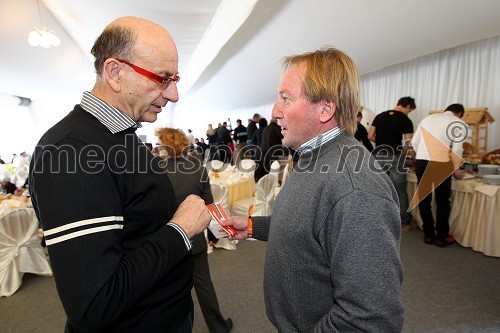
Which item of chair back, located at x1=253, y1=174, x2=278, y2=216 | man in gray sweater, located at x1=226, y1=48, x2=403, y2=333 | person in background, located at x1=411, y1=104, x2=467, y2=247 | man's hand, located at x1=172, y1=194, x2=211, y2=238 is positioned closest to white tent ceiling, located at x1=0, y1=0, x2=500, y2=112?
person in background, located at x1=411, y1=104, x2=467, y2=247

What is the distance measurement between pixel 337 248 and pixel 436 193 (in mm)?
3313

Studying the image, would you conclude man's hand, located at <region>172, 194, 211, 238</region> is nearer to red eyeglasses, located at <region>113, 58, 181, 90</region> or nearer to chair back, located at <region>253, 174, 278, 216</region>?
red eyeglasses, located at <region>113, 58, 181, 90</region>

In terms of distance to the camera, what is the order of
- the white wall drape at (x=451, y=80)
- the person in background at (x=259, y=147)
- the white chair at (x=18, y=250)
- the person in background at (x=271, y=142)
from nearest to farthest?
the white chair at (x=18, y=250) → the white wall drape at (x=451, y=80) → the person in background at (x=271, y=142) → the person in background at (x=259, y=147)

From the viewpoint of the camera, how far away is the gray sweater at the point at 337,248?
2.24 ft

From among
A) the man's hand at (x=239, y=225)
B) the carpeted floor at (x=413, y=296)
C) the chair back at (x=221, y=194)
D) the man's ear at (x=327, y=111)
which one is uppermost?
the man's ear at (x=327, y=111)

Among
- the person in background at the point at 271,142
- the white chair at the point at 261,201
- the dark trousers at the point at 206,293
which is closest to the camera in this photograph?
the dark trousers at the point at 206,293

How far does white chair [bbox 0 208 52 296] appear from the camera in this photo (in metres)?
2.82

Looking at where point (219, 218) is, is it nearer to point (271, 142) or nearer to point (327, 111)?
point (327, 111)

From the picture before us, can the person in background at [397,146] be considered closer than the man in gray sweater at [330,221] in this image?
No

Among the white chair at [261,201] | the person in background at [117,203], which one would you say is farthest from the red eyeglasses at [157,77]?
the white chair at [261,201]

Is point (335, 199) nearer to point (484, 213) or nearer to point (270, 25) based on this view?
point (484, 213)

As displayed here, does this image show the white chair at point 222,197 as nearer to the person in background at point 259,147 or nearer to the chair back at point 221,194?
the chair back at point 221,194

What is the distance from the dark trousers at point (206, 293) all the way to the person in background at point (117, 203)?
1007 mm

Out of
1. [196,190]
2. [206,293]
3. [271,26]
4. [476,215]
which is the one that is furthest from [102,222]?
[271,26]
